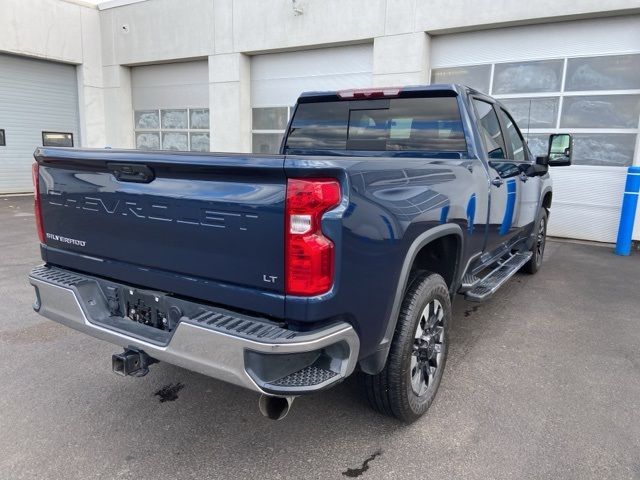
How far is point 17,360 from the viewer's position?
11.9 ft

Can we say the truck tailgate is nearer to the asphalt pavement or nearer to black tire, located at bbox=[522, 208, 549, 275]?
the asphalt pavement

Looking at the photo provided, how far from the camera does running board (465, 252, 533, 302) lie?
368cm

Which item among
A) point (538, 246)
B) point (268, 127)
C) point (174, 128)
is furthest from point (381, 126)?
point (174, 128)

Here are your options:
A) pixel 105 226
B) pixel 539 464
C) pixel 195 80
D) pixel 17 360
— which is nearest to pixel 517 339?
pixel 539 464

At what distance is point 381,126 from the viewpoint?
407cm

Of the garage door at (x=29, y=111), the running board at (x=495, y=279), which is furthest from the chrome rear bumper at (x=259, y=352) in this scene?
the garage door at (x=29, y=111)

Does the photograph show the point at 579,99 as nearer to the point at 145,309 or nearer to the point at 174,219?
the point at 174,219

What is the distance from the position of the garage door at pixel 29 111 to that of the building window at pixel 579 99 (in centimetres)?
1241

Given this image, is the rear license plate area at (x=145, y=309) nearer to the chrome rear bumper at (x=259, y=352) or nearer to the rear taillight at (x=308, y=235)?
the chrome rear bumper at (x=259, y=352)

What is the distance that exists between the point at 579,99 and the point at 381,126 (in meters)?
6.37

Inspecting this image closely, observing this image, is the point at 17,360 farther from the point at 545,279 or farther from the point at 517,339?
the point at 545,279

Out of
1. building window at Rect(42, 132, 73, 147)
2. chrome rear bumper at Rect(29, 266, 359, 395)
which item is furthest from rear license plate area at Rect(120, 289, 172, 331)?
building window at Rect(42, 132, 73, 147)

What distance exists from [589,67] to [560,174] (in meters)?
1.90

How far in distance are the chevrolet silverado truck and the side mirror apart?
1876 mm
